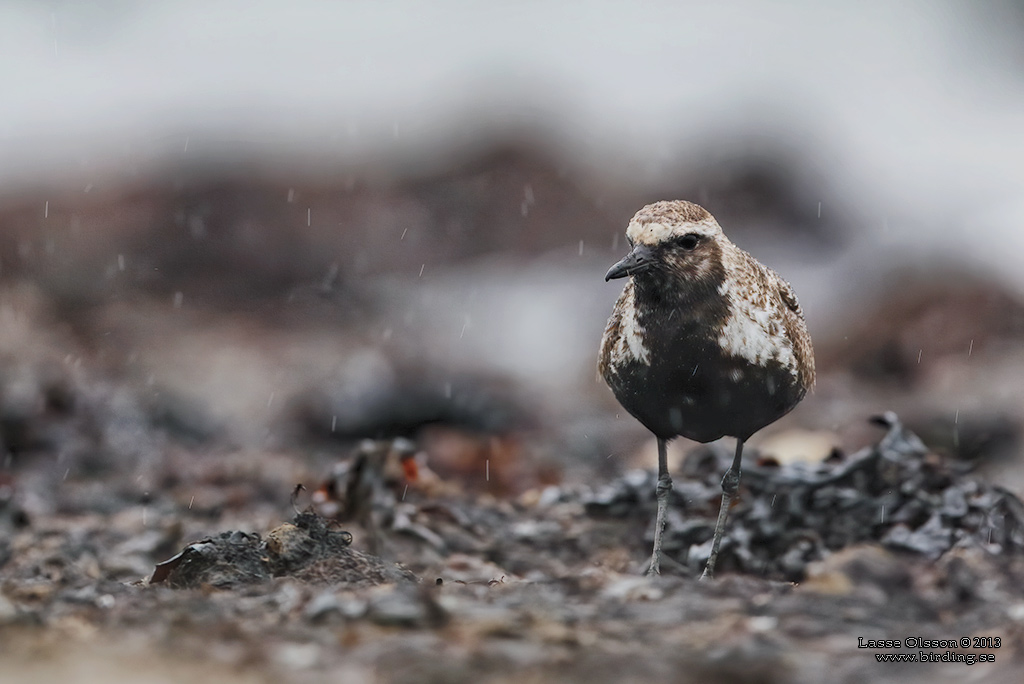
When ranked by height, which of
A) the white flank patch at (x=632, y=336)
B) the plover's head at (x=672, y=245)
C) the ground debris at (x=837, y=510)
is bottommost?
the ground debris at (x=837, y=510)

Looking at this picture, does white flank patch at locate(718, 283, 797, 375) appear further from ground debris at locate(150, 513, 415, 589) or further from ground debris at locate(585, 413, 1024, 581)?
ground debris at locate(150, 513, 415, 589)

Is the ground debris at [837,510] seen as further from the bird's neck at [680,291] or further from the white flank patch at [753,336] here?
the bird's neck at [680,291]

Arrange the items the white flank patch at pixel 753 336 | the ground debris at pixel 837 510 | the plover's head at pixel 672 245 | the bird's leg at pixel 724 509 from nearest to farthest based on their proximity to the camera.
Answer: the plover's head at pixel 672 245 < the white flank patch at pixel 753 336 < the bird's leg at pixel 724 509 < the ground debris at pixel 837 510

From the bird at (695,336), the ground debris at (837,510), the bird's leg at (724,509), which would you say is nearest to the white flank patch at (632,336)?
the bird at (695,336)

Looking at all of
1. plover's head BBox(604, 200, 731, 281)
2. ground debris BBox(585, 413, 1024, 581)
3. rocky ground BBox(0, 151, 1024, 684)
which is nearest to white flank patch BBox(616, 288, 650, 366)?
plover's head BBox(604, 200, 731, 281)

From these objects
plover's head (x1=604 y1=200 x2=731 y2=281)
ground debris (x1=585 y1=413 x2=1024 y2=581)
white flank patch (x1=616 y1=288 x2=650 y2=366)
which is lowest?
ground debris (x1=585 y1=413 x2=1024 y2=581)

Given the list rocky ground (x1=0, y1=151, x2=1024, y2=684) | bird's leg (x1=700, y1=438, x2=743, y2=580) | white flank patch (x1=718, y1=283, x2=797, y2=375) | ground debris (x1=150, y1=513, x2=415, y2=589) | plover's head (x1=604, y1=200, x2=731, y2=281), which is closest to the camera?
rocky ground (x1=0, y1=151, x2=1024, y2=684)

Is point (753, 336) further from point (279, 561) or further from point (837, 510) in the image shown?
point (279, 561)

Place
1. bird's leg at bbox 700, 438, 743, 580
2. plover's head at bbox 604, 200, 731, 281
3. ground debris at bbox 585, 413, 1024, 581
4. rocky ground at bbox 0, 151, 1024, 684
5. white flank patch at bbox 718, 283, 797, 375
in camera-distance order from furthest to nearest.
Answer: ground debris at bbox 585, 413, 1024, 581, bird's leg at bbox 700, 438, 743, 580, white flank patch at bbox 718, 283, 797, 375, plover's head at bbox 604, 200, 731, 281, rocky ground at bbox 0, 151, 1024, 684

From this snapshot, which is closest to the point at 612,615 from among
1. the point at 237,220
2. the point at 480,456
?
the point at 480,456

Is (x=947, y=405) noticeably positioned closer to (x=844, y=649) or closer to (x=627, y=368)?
(x=627, y=368)
